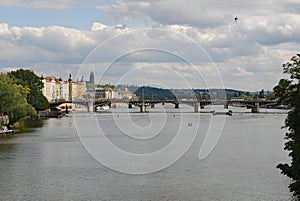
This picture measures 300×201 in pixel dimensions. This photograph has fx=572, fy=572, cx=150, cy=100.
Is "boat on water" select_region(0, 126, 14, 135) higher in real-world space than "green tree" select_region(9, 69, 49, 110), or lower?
lower

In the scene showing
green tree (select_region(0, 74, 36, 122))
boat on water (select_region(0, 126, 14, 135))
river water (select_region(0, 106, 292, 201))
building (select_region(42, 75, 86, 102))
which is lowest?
river water (select_region(0, 106, 292, 201))

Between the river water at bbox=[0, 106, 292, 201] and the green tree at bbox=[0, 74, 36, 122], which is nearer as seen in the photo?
the river water at bbox=[0, 106, 292, 201]

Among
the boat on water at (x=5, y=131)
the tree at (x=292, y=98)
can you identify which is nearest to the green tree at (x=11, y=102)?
the boat on water at (x=5, y=131)

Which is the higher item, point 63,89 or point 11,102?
point 63,89

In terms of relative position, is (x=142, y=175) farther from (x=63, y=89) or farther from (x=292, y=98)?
(x=63, y=89)

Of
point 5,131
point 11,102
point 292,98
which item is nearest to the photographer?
point 292,98

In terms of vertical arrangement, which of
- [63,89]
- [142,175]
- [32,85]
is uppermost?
[63,89]

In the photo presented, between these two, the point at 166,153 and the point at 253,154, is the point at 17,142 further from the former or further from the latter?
the point at 253,154

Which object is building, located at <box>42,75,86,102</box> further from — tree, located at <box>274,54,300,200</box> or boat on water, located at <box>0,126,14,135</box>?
tree, located at <box>274,54,300,200</box>

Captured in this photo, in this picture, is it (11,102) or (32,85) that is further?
(32,85)

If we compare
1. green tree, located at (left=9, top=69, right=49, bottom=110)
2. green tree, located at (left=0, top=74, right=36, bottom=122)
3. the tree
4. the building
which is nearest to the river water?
the tree

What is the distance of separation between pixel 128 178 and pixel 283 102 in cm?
800

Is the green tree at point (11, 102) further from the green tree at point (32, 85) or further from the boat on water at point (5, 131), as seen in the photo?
the green tree at point (32, 85)

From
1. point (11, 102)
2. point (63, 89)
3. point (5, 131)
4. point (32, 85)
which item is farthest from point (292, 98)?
point (63, 89)
